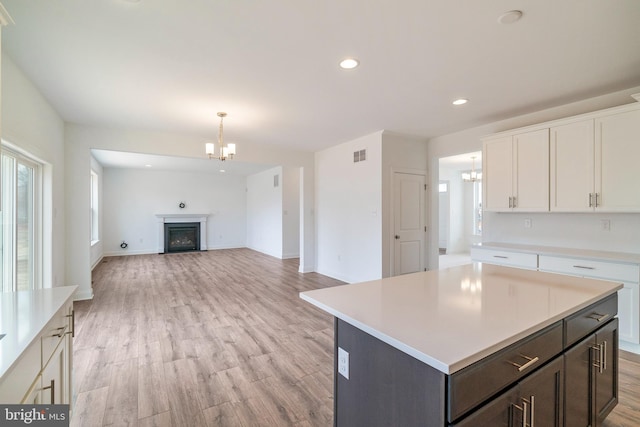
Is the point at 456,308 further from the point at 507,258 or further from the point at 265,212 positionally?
the point at 265,212

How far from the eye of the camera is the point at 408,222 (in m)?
5.11

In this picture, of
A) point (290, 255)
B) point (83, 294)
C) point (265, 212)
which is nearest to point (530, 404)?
point (83, 294)

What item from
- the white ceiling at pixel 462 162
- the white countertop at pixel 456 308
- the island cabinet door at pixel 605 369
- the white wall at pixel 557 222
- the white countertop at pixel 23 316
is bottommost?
the island cabinet door at pixel 605 369

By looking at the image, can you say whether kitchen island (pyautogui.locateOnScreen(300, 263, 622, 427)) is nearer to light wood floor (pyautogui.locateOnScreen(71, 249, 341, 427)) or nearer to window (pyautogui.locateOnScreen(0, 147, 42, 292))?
light wood floor (pyautogui.locateOnScreen(71, 249, 341, 427))

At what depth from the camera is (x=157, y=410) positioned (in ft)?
6.64

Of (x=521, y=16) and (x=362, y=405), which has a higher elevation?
(x=521, y=16)

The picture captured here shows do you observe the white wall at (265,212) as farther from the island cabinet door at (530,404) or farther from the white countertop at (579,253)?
the island cabinet door at (530,404)

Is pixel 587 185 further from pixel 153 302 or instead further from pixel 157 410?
pixel 153 302

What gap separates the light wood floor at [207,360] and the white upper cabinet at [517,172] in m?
1.82

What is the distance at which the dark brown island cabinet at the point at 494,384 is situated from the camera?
96 centimetres

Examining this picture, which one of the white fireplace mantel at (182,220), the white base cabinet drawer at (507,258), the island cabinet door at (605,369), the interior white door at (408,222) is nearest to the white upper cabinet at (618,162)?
the white base cabinet drawer at (507,258)

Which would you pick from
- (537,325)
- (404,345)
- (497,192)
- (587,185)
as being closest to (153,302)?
(404,345)

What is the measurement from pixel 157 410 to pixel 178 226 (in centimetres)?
841

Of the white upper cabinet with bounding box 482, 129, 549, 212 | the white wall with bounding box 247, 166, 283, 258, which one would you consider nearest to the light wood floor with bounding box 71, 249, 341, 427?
the white upper cabinet with bounding box 482, 129, 549, 212
